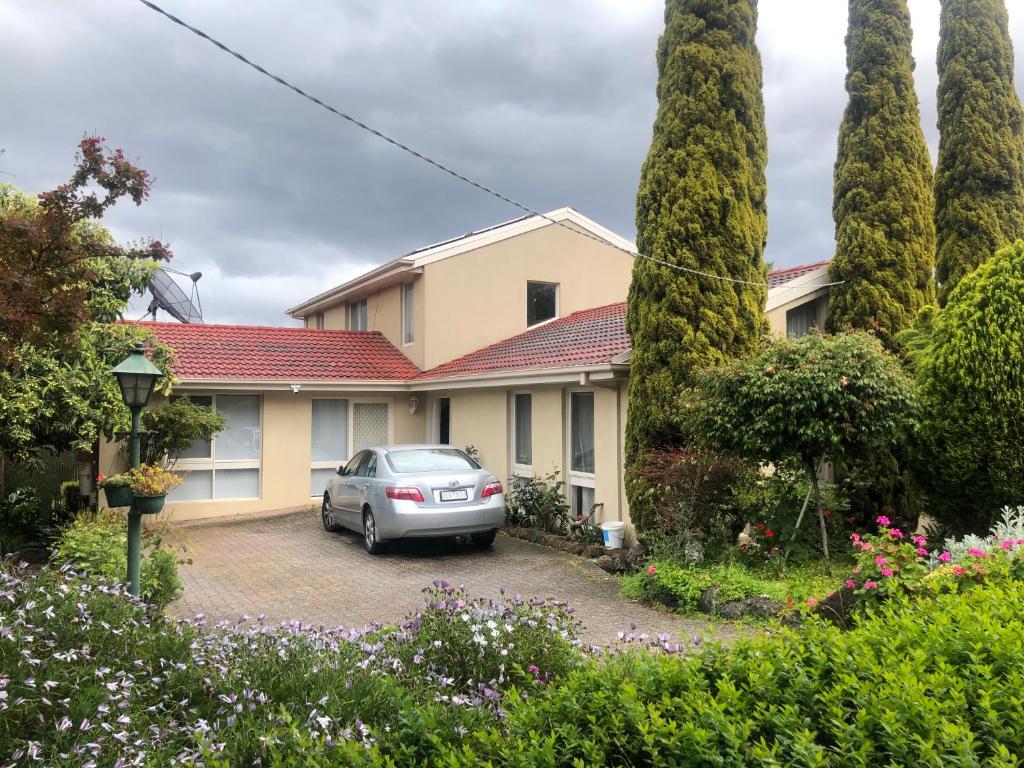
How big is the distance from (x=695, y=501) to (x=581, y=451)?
3419mm

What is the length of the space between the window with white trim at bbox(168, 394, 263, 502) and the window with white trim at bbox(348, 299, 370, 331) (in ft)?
18.4

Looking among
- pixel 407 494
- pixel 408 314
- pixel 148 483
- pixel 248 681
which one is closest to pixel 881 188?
pixel 407 494

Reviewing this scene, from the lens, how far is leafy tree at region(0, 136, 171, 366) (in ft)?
17.0

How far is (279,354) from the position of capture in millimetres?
16234

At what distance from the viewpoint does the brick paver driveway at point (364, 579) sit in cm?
738

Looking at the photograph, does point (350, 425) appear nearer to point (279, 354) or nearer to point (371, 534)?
point (279, 354)

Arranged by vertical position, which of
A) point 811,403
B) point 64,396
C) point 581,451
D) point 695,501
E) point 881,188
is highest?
point 881,188

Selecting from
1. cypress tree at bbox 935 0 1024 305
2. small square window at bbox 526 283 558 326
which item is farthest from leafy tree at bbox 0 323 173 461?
cypress tree at bbox 935 0 1024 305

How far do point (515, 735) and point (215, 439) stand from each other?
13.6m

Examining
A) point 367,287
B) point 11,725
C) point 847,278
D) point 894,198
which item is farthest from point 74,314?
point 367,287

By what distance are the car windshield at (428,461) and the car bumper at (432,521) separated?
0.70 meters

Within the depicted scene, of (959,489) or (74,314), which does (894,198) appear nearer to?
(959,489)

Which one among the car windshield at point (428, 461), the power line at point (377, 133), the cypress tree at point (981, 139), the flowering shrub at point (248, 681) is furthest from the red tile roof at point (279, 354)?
the cypress tree at point (981, 139)

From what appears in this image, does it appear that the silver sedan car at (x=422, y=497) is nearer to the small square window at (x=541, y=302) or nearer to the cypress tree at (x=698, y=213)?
the cypress tree at (x=698, y=213)
